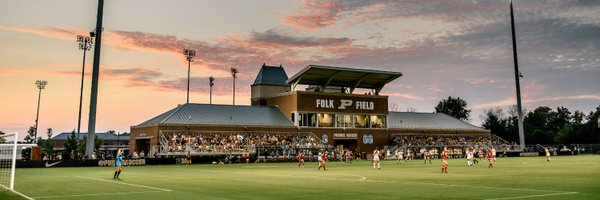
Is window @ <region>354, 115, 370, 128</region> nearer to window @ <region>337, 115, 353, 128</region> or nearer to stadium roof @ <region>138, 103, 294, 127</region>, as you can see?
window @ <region>337, 115, 353, 128</region>

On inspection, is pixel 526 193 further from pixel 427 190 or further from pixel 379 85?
pixel 379 85

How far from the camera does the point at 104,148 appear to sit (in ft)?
497

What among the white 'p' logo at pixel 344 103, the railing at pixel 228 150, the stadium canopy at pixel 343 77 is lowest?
the railing at pixel 228 150

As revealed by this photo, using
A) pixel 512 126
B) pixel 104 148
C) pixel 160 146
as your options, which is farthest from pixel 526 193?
pixel 104 148

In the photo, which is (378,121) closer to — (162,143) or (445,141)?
(445,141)

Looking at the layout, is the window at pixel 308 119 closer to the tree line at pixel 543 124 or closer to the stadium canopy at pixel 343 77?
the stadium canopy at pixel 343 77

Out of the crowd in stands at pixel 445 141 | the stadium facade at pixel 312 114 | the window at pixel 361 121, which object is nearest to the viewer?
the stadium facade at pixel 312 114

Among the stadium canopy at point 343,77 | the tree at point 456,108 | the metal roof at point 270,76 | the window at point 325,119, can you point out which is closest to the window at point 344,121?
the window at point 325,119

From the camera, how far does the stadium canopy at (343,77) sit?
80438mm

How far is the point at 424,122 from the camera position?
9744 cm

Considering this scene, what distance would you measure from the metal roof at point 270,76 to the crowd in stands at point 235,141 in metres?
16.1

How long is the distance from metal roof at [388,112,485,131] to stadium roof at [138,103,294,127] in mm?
22864

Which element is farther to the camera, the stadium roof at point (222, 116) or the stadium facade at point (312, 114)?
the stadium facade at point (312, 114)

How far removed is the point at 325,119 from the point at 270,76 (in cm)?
1532
